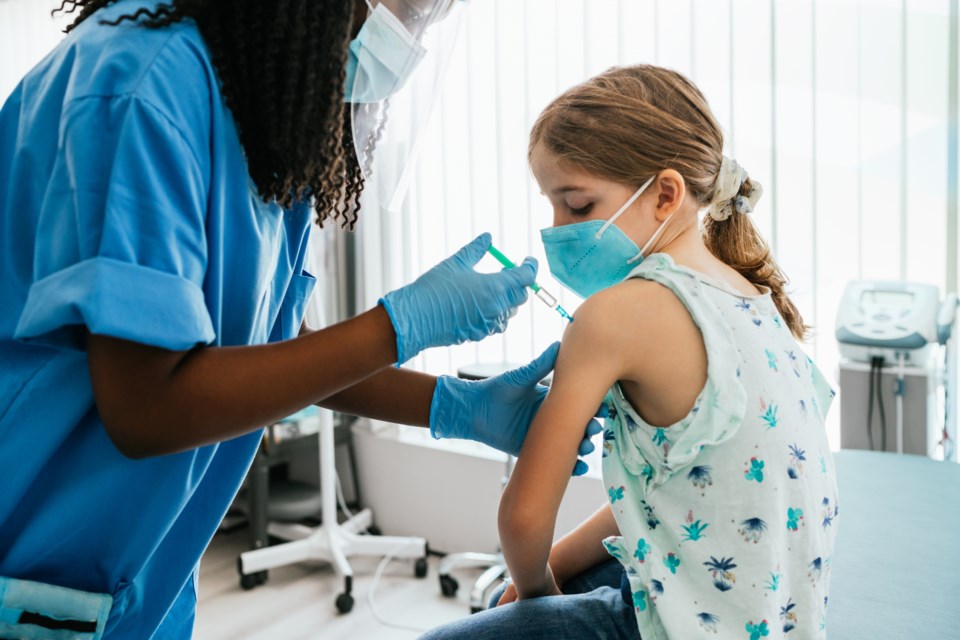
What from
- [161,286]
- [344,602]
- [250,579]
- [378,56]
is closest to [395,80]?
[378,56]

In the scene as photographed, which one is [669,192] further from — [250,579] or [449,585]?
[250,579]

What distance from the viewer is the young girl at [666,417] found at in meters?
0.93

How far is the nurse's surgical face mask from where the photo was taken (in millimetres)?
918

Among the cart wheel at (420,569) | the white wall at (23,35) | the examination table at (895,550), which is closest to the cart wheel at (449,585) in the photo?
the cart wheel at (420,569)

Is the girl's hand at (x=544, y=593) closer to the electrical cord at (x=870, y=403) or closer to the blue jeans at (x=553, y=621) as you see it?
the blue jeans at (x=553, y=621)

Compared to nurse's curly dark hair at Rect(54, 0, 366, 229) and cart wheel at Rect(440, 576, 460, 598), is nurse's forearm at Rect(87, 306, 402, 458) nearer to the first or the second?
nurse's curly dark hair at Rect(54, 0, 366, 229)

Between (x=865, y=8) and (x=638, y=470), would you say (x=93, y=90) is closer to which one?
(x=638, y=470)

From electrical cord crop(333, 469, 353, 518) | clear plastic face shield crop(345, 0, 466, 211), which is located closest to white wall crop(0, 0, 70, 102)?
electrical cord crop(333, 469, 353, 518)

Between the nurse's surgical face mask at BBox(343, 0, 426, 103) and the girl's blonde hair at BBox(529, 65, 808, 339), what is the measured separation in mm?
266

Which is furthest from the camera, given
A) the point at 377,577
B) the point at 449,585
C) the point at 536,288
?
the point at 377,577

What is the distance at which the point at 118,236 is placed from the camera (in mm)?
675

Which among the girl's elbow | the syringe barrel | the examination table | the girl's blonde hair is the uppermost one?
the girl's blonde hair

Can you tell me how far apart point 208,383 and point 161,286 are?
100 mm

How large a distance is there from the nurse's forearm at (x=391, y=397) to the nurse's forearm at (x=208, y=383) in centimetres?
35
